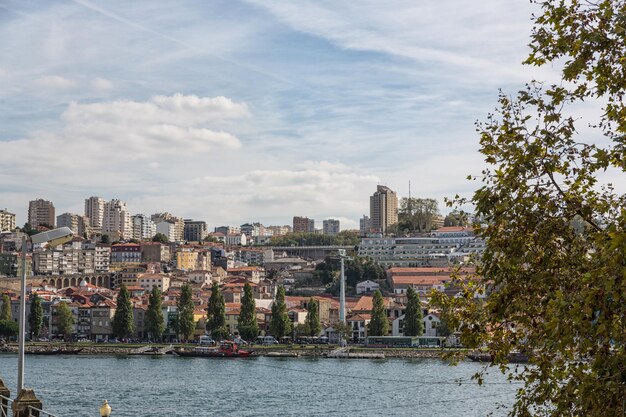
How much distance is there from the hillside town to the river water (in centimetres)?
1451

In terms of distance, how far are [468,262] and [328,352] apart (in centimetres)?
6468

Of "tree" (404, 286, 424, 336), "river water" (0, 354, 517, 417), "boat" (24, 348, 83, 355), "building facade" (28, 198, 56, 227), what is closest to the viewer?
"river water" (0, 354, 517, 417)

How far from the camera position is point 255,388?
4412cm

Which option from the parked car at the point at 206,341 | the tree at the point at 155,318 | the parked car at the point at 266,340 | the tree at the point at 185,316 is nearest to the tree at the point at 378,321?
the parked car at the point at 266,340

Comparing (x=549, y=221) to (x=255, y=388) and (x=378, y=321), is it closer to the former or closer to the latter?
(x=255, y=388)

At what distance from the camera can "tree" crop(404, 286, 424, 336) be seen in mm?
74938

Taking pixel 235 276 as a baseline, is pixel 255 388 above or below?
below

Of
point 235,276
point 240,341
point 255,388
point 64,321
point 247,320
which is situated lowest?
point 255,388

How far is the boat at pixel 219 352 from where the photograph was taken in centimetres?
6947

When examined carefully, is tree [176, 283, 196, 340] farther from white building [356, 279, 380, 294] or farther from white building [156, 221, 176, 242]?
white building [156, 221, 176, 242]

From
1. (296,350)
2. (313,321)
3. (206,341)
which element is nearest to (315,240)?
(206,341)

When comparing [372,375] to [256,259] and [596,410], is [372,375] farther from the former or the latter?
[256,259]

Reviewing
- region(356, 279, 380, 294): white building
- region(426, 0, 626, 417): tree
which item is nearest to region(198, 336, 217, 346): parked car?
region(356, 279, 380, 294): white building

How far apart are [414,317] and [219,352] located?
16552 mm
